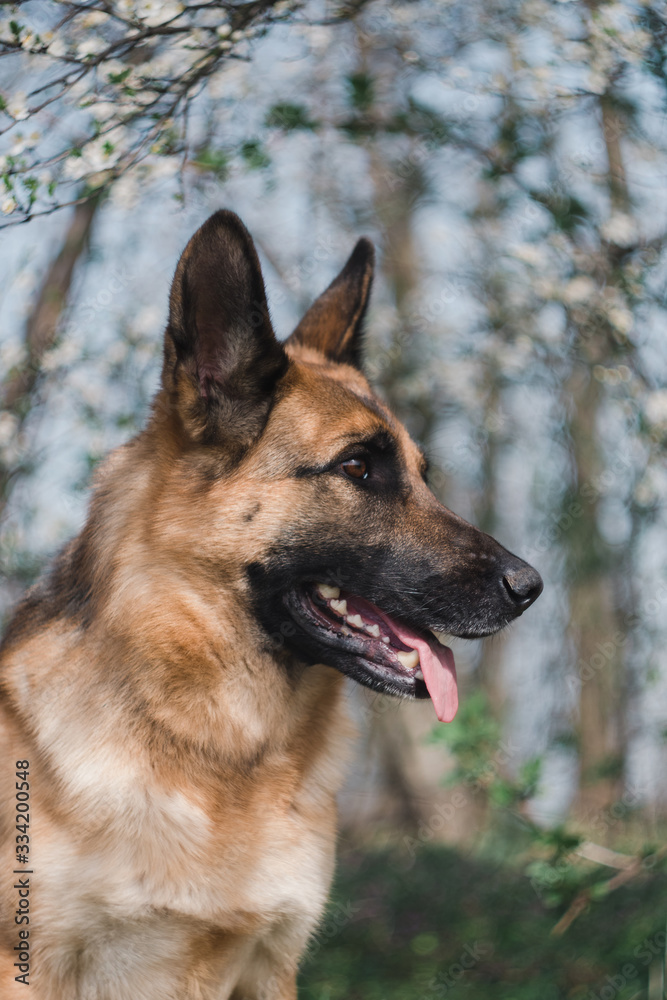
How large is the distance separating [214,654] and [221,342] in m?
1.01

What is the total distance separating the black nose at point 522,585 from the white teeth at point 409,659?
36cm

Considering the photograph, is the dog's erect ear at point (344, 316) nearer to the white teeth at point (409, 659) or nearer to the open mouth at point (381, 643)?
the open mouth at point (381, 643)

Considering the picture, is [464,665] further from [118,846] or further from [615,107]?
[118,846]

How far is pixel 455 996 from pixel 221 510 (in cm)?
261

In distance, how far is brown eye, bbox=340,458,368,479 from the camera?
2703mm

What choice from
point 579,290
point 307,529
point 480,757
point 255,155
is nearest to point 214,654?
point 307,529

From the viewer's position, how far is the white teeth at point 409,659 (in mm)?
2631

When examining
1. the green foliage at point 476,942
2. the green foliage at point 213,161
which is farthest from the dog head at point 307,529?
the green foliage at point 213,161

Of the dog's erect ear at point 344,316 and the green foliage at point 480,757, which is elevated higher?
the dog's erect ear at point 344,316

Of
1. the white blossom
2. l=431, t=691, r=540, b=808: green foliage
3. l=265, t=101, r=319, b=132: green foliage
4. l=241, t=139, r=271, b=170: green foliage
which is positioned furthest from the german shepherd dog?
the white blossom

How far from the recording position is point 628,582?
5953 millimetres

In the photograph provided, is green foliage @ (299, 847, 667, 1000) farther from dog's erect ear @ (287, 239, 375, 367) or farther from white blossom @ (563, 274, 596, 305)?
white blossom @ (563, 274, 596, 305)

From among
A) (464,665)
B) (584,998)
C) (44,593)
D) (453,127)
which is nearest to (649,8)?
(453,127)

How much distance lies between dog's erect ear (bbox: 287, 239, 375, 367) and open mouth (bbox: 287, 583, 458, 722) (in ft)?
4.18
